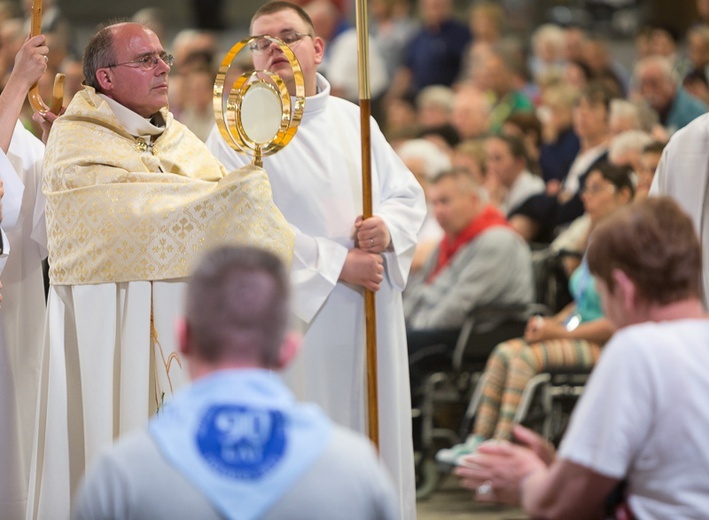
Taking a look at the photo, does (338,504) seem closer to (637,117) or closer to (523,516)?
(523,516)

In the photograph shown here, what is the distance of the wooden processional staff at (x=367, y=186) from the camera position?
454cm

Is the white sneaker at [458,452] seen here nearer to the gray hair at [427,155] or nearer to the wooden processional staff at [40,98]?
the wooden processional staff at [40,98]

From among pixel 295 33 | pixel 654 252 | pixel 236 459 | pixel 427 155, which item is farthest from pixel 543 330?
pixel 236 459

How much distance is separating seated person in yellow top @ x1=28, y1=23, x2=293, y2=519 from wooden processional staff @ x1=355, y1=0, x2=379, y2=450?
1.31 feet

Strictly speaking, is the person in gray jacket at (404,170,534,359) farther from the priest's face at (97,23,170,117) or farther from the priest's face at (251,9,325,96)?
the priest's face at (97,23,170,117)

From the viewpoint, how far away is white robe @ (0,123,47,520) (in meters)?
4.76

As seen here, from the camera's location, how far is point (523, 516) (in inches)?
244

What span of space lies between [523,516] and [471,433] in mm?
858

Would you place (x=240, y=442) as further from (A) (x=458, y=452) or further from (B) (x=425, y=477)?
(B) (x=425, y=477)

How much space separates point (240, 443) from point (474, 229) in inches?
210

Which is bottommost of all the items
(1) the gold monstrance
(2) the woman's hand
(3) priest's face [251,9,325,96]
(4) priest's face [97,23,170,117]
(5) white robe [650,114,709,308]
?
(2) the woman's hand

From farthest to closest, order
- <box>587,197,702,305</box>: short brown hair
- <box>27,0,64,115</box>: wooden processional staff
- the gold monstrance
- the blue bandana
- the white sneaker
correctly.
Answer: the white sneaker
<box>27,0,64,115</box>: wooden processional staff
the gold monstrance
<box>587,197,702,305</box>: short brown hair
the blue bandana

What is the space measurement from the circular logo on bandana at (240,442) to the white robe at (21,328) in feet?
8.76

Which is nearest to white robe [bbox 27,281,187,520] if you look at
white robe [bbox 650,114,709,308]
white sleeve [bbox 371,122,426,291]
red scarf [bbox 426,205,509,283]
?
white sleeve [bbox 371,122,426,291]
